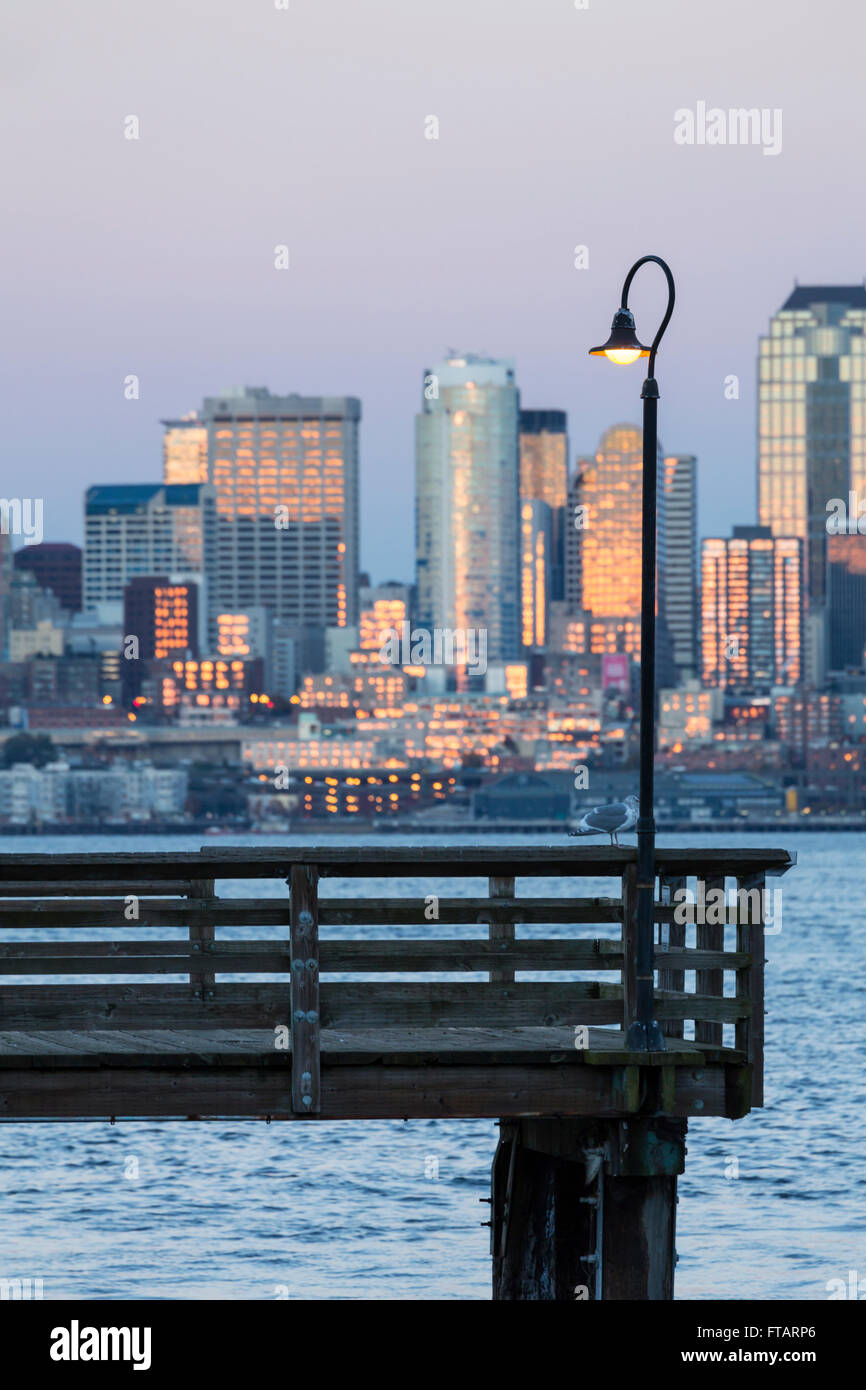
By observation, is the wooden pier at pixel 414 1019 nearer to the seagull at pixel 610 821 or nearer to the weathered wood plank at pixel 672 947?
the weathered wood plank at pixel 672 947

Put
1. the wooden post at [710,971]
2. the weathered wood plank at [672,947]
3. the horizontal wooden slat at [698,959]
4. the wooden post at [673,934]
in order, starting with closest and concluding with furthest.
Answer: the horizontal wooden slat at [698,959], the weathered wood plank at [672,947], the wooden post at [710,971], the wooden post at [673,934]

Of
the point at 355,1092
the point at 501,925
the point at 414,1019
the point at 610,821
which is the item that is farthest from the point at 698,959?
the point at 610,821

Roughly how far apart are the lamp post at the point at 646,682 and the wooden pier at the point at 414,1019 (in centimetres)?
15

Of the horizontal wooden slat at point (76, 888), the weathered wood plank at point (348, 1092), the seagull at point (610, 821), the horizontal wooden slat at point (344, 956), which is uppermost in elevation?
the seagull at point (610, 821)

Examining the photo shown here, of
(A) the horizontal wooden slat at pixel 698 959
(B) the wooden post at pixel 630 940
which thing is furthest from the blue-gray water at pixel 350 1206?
(B) the wooden post at pixel 630 940

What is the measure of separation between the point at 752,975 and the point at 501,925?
1779 millimetres

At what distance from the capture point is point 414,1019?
14.0 m

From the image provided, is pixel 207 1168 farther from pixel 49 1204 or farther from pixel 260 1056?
pixel 260 1056

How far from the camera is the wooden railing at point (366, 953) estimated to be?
13.4 metres

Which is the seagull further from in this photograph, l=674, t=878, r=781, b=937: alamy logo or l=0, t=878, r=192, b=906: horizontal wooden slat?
l=674, t=878, r=781, b=937: alamy logo

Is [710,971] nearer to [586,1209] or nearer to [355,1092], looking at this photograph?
[586,1209]

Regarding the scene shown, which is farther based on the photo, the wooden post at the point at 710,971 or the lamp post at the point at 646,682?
the wooden post at the point at 710,971
